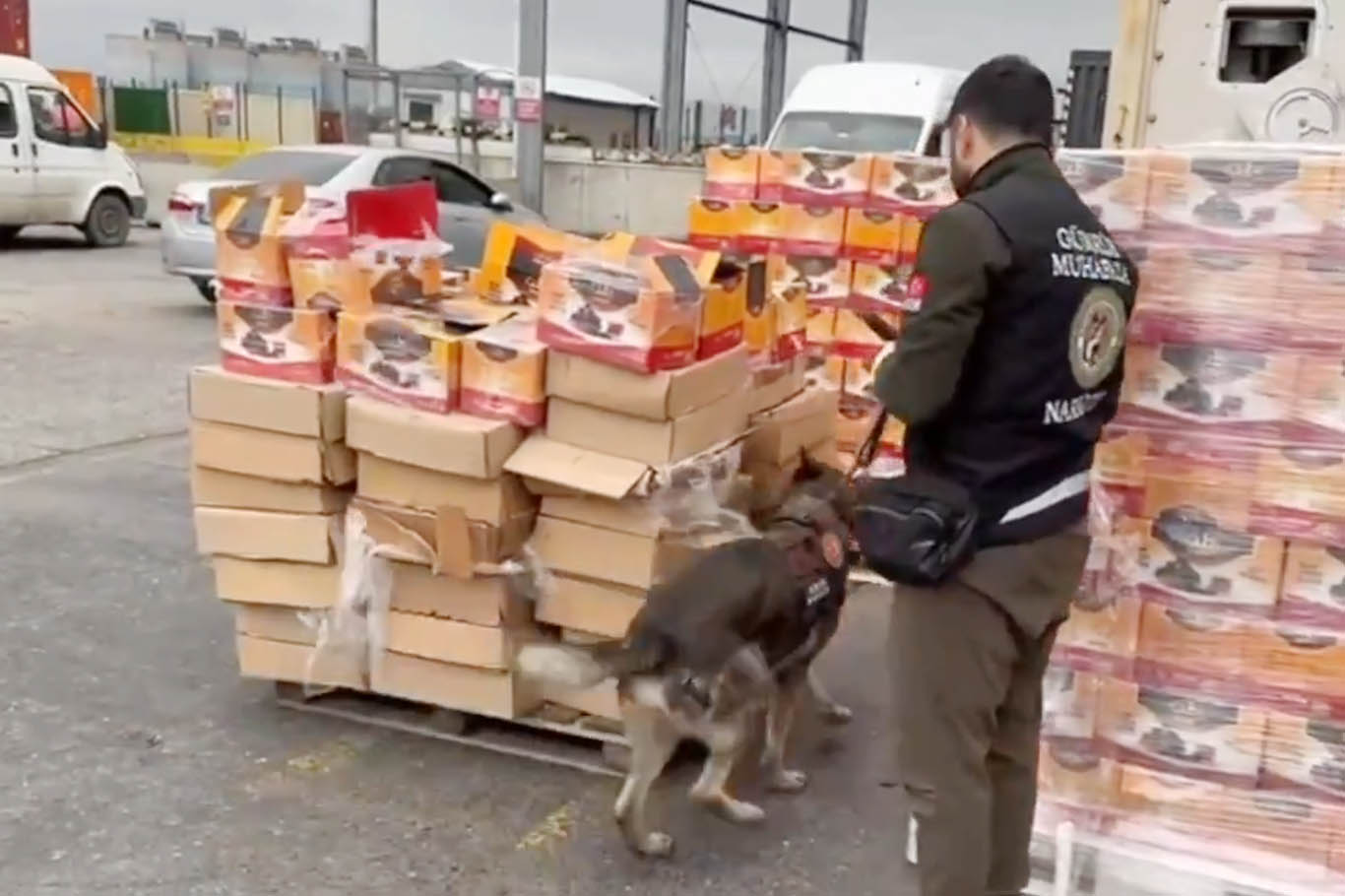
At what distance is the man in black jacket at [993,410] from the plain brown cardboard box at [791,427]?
5.41ft

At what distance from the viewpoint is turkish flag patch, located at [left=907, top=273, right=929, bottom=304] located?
265cm

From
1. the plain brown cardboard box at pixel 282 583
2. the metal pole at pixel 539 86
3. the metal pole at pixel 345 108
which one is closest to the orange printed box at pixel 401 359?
the plain brown cardboard box at pixel 282 583

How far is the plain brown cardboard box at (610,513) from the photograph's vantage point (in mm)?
3961

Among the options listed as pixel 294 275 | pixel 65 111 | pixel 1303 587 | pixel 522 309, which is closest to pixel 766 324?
pixel 522 309

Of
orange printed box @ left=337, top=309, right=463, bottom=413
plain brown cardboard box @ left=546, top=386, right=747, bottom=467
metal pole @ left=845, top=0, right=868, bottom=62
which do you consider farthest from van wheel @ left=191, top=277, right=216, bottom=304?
metal pole @ left=845, top=0, right=868, bottom=62

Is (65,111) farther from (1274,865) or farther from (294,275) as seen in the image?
(1274,865)

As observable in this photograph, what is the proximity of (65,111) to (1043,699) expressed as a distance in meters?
16.4

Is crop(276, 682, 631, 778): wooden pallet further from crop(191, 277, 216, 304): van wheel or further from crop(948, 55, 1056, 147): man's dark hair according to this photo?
crop(191, 277, 216, 304): van wheel

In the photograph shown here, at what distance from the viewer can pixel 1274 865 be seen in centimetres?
321

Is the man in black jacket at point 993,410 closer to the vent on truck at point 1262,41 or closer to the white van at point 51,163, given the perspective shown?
the vent on truck at point 1262,41

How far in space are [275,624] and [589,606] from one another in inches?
39.4

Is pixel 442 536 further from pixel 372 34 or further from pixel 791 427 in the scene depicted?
pixel 372 34

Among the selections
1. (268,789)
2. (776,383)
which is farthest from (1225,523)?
(268,789)

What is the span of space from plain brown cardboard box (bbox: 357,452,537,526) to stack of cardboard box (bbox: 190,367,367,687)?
127 millimetres
